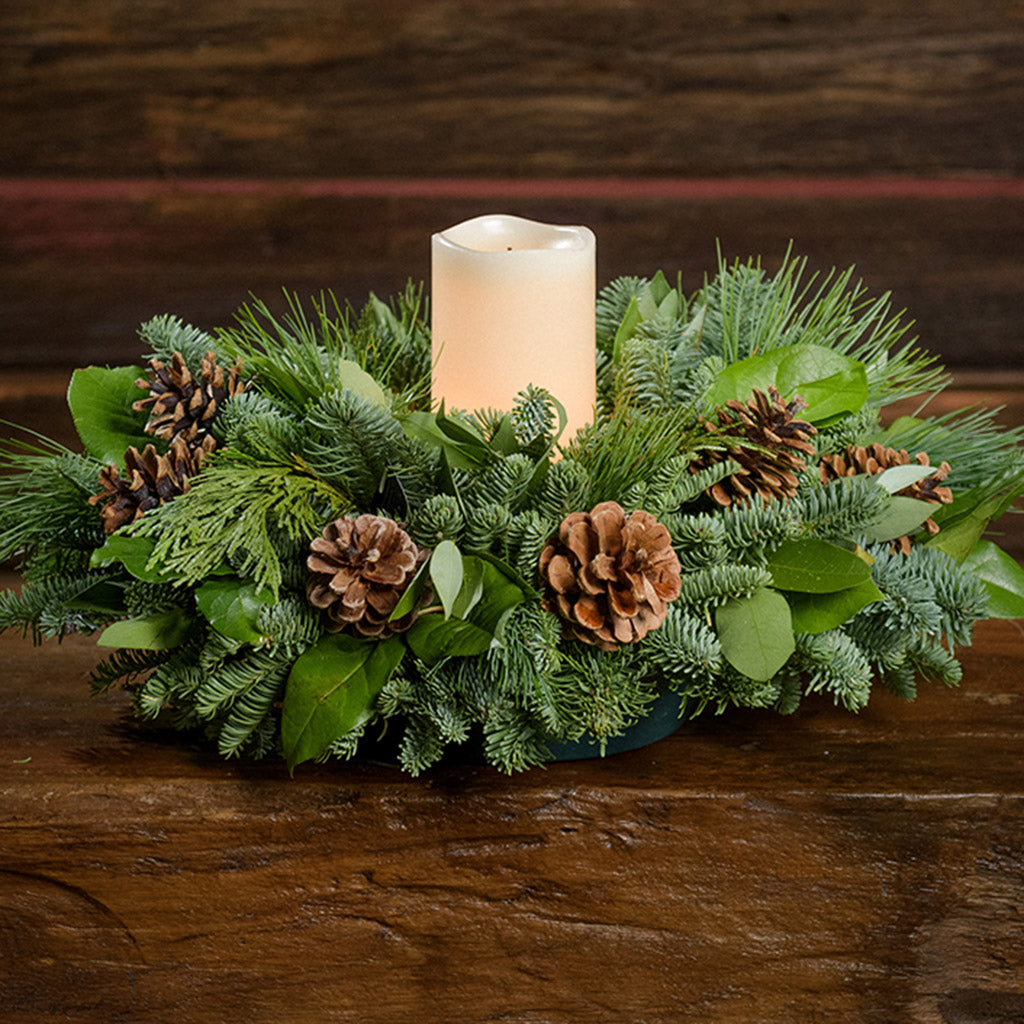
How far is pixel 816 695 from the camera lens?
0.60m

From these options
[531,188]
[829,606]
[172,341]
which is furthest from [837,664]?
[531,188]

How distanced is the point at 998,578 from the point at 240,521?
382 mm

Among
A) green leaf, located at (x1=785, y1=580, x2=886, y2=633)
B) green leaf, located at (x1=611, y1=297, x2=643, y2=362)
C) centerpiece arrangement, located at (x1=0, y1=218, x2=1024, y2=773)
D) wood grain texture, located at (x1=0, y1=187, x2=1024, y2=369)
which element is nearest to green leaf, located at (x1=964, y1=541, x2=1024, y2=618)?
centerpiece arrangement, located at (x1=0, y1=218, x2=1024, y2=773)

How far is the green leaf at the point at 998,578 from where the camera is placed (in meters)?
0.55

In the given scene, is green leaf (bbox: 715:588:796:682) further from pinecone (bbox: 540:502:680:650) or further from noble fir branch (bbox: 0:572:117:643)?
noble fir branch (bbox: 0:572:117:643)

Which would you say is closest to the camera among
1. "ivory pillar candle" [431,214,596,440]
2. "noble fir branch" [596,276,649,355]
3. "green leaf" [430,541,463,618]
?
"green leaf" [430,541,463,618]

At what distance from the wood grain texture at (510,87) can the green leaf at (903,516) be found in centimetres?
75

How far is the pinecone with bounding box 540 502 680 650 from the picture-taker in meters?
0.44

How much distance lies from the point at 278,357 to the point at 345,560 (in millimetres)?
130

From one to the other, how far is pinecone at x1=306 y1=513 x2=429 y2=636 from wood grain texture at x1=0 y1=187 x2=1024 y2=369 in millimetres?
791

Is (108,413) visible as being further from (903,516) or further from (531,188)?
(531,188)

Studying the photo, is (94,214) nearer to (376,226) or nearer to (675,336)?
(376,226)

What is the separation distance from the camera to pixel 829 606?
1.59 ft

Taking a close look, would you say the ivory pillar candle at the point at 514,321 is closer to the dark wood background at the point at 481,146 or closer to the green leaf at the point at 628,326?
the green leaf at the point at 628,326
